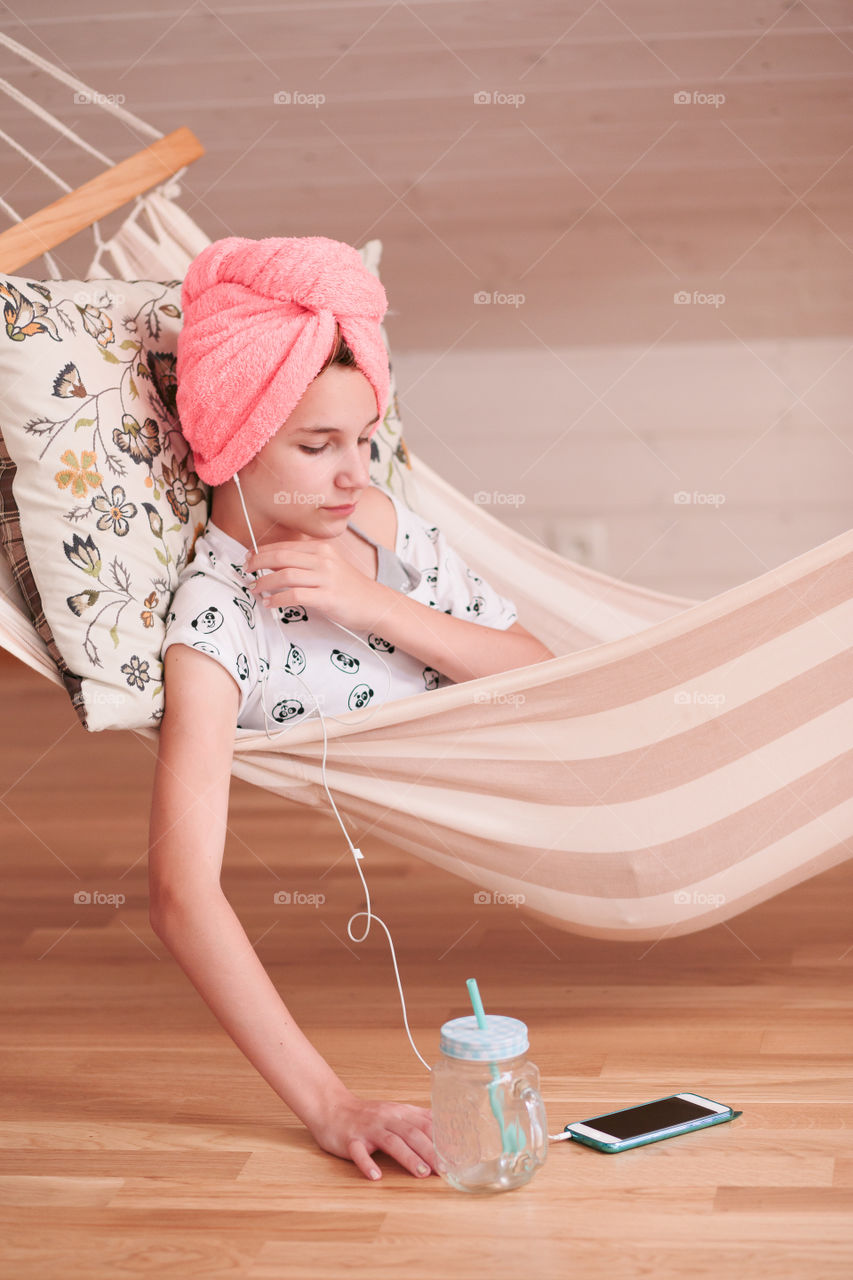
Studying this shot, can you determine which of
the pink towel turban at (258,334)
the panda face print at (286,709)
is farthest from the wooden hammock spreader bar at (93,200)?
the panda face print at (286,709)

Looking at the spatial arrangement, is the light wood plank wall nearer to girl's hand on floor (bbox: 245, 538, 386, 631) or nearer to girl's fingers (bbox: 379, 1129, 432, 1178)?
girl's hand on floor (bbox: 245, 538, 386, 631)

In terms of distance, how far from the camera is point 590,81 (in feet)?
10.8

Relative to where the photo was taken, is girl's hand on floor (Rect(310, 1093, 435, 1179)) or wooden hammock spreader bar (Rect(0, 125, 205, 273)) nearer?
girl's hand on floor (Rect(310, 1093, 435, 1179))

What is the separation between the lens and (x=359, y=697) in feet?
4.29

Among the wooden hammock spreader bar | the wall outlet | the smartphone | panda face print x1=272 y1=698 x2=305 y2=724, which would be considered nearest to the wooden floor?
the smartphone

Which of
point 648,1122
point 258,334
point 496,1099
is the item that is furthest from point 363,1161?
point 258,334

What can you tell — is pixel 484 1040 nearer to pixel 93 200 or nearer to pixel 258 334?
pixel 258 334

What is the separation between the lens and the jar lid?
3.26 feet

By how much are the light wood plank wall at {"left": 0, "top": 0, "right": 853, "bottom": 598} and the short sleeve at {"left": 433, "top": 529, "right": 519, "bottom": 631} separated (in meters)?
2.15

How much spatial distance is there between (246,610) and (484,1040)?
1.45 ft

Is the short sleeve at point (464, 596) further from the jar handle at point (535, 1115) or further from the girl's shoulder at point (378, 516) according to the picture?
the jar handle at point (535, 1115)

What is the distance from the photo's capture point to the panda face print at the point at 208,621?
1184mm

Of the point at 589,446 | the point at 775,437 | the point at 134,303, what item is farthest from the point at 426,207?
the point at 134,303

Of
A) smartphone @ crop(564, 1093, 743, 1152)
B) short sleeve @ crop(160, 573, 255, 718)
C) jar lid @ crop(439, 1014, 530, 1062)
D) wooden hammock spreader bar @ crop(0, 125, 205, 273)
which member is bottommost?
smartphone @ crop(564, 1093, 743, 1152)
